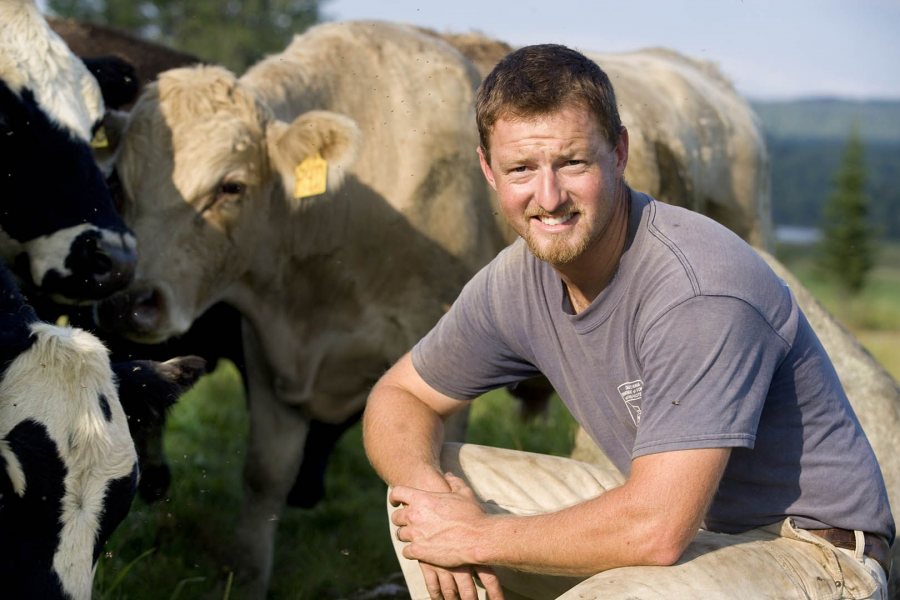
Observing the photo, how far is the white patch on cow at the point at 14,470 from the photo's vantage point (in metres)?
3.01

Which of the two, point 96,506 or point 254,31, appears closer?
point 96,506

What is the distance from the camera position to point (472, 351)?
143 inches

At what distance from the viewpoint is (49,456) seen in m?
3.07

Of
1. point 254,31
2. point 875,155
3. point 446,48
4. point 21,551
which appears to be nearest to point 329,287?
point 446,48

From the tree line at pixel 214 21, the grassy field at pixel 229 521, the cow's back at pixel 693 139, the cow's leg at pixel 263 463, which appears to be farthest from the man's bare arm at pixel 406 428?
the tree line at pixel 214 21

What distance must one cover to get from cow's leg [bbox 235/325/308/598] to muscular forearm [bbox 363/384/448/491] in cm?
189

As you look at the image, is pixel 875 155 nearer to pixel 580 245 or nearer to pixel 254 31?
pixel 254 31

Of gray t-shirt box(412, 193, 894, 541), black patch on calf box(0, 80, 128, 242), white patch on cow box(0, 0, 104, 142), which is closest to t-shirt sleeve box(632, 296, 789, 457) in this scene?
gray t-shirt box(412, 193, 894, 541)

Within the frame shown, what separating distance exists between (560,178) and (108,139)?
3060 millimetres

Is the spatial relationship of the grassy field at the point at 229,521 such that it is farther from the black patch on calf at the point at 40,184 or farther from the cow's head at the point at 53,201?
the black patch on calf at the point at 40,184

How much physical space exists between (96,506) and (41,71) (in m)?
2.75

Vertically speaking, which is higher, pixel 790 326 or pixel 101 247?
pixel 790 326

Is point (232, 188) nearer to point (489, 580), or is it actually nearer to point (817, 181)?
point (489, 580)

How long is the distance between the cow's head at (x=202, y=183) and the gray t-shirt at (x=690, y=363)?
1.87m
